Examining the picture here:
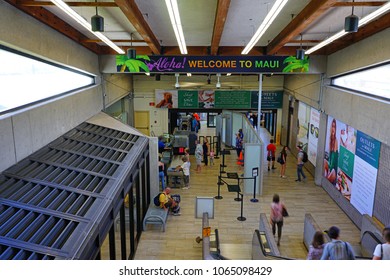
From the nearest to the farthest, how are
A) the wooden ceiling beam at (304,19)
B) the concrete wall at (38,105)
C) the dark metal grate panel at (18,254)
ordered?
the dark metal grate panel at (18,254) < the wooden ceiling beam at (304,19) < the concrete wall at (38,105)

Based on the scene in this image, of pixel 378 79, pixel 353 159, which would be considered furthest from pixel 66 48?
pixel 353 159

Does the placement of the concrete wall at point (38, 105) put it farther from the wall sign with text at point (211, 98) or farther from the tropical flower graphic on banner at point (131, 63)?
the wall sign with text at point (211, 98)

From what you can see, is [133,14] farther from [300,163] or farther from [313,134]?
[313,134]

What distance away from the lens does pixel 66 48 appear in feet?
25.8

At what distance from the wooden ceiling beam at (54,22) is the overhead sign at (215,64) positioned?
1.61 m

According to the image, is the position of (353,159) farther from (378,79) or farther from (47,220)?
(47,220)

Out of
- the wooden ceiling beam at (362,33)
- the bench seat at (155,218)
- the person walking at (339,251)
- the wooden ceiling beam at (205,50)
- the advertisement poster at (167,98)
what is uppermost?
the wooden ceiling beam at (362,33)

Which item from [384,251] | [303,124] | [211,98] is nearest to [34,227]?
[384,251]

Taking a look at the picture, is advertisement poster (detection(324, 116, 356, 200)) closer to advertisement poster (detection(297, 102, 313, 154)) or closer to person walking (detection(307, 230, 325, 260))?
advertisement poster (detection(297, 102, 313, 154))

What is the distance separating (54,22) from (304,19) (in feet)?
15.9

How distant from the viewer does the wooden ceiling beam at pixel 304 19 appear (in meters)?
4.92

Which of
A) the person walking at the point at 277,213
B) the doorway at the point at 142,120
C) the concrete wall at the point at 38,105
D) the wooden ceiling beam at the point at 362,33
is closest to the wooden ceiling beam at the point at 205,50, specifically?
the wooden ceiling beam at the point at 362,33

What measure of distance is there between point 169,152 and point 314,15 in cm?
907

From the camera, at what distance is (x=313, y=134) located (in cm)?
1242
